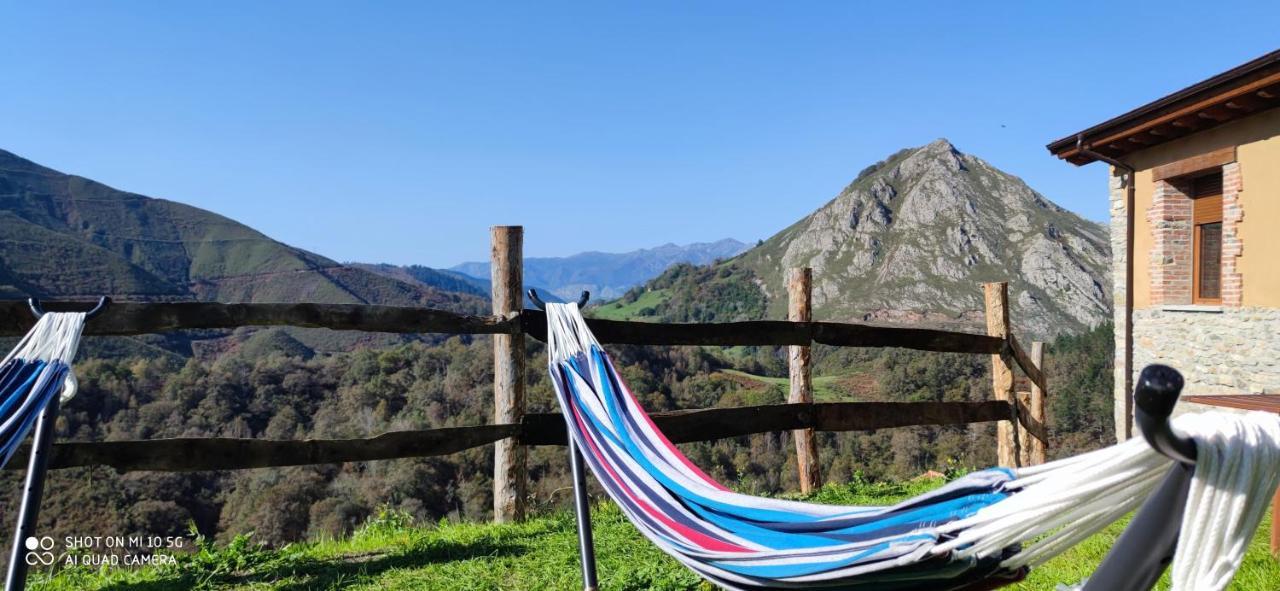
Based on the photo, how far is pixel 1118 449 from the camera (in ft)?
3.61

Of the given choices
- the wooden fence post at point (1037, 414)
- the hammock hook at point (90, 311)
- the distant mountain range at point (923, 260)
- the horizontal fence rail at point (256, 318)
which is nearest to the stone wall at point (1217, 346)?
the wooden fence post at point (1037, 414)

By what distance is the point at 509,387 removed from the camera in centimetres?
417

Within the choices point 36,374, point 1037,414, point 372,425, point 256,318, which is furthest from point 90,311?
point 372,425

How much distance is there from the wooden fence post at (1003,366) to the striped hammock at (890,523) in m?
4.32

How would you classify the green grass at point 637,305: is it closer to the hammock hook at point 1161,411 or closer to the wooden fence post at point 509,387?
the wooden fence post at point 509,387

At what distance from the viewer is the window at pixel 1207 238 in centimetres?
790

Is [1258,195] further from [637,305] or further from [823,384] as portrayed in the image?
[637,305]

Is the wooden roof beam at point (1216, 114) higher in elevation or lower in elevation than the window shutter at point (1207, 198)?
higher

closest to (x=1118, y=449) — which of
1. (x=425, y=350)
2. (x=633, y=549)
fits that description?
(x=633, y=549)

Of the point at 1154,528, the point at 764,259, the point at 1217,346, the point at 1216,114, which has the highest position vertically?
the point at 764,259

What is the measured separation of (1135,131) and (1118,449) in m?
8.26

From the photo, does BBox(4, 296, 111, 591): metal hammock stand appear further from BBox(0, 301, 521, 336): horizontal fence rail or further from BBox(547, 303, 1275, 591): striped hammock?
BBox(547, 303, 1275, 591): striped hammock

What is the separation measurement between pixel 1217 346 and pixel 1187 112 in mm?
2254

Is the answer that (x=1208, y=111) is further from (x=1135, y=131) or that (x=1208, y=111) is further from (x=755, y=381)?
(x=755, y=381)
